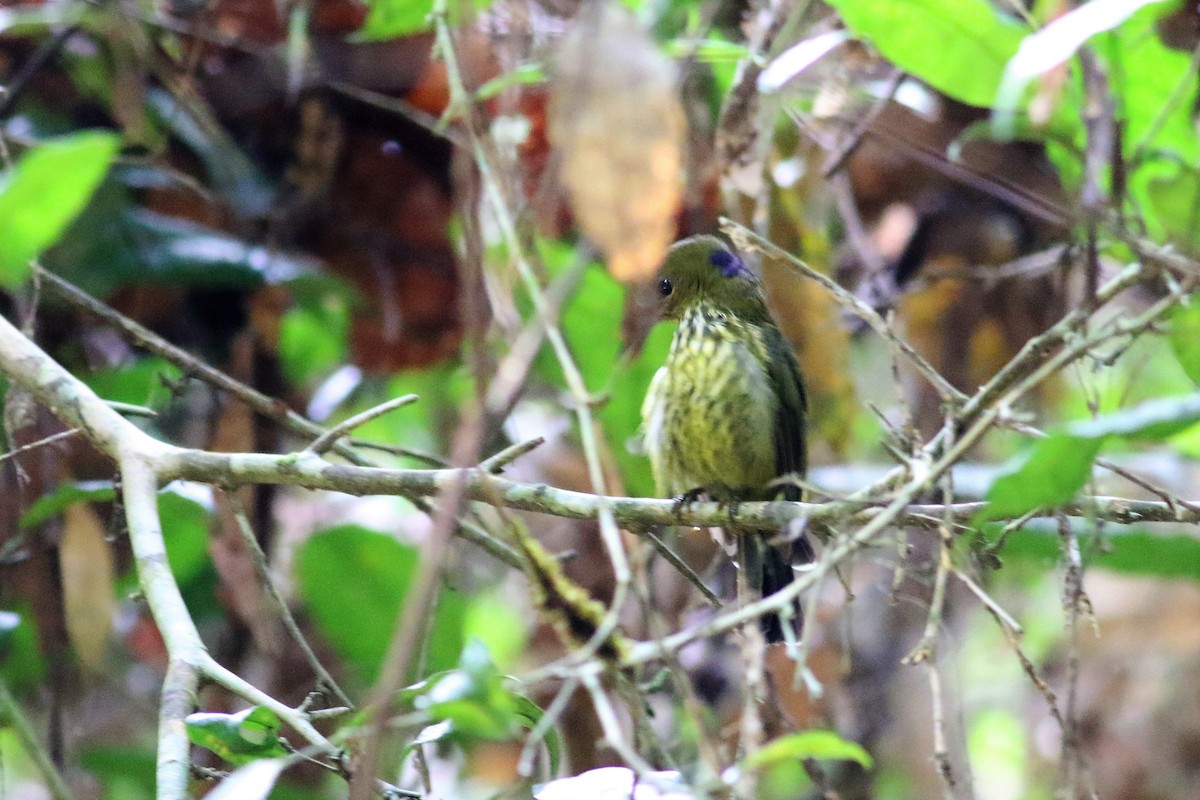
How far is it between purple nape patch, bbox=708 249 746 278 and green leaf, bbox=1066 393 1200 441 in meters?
1.53

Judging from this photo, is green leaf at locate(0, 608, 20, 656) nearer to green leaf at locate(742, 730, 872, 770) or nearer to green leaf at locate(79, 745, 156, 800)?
green leaf at locate(79, 745, 156, 800)

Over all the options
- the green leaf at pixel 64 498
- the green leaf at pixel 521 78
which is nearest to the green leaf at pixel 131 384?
the green leaf at pixel 64 498

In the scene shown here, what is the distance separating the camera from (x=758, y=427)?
2.86 metres

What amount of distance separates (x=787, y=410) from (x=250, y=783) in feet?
5.80

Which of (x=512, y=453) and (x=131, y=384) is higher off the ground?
(x=131, y=384)

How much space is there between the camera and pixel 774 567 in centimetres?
283

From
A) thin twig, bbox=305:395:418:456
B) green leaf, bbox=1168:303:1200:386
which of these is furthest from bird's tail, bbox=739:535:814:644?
thin twig, bbox=305:395:418:456

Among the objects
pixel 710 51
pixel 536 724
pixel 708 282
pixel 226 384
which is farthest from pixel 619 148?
pixel 708 282

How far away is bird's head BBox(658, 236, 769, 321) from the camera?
306 centimetres

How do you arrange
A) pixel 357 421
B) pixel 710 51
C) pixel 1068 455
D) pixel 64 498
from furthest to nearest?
pixel 710 51 → pixel 64 498 → pixel 357 421 → pixel 1068 455

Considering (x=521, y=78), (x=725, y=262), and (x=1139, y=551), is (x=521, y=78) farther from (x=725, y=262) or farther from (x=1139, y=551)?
(x=1139, y=551)

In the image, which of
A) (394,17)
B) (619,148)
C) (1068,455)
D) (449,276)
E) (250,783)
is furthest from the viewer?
(449,276)

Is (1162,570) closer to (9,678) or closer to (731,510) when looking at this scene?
(731,510)

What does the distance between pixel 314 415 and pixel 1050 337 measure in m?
2.18
